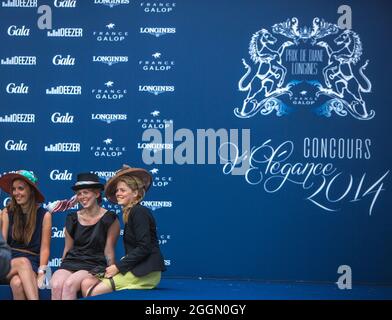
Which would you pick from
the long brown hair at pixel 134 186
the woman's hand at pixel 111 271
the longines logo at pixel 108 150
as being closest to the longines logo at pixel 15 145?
the longines logo at pixel 108 150

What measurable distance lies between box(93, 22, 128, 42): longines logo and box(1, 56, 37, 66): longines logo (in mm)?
673

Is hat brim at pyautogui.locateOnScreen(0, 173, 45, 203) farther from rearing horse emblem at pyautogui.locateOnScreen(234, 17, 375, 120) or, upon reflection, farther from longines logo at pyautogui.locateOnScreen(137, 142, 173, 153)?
rearing horse emblem at pyautogui.locateOnScreen(234, 17, 375, 120)

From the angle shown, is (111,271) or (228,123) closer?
(111,271)

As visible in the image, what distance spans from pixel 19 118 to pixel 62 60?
0.69m

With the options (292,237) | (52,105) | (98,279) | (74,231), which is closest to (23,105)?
(52,105)

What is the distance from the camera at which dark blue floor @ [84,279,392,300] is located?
5.87m

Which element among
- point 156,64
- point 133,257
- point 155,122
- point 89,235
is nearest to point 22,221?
point 89,235

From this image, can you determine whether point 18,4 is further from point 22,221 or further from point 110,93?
point 22,221

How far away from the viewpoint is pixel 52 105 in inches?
294

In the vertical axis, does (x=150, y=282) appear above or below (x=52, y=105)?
below

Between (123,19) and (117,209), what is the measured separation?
5.95 feet

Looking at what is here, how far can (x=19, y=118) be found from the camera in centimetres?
749

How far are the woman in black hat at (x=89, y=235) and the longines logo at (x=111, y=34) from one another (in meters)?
1.76

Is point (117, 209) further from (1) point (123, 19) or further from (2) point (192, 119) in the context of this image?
(1) point (123, 19)
